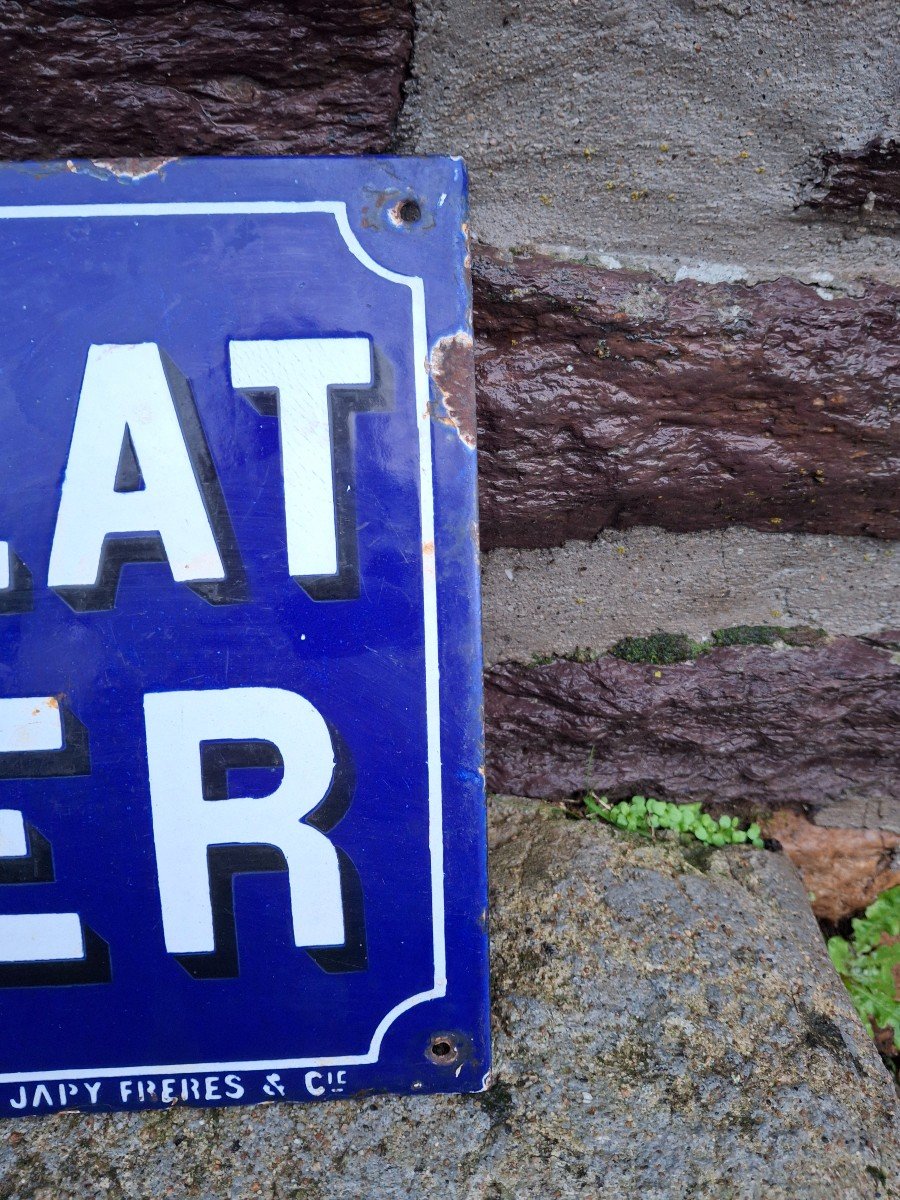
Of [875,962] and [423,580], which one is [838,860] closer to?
[875,962]

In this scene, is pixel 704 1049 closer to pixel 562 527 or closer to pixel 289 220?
pixel 562 527

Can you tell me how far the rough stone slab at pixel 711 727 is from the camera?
0.72m

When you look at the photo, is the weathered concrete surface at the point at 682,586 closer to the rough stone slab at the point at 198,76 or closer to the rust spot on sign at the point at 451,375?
the rust spot on sign at the point at 451,375

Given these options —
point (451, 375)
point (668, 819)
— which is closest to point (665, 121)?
point (451, 375)

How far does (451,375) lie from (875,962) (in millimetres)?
725

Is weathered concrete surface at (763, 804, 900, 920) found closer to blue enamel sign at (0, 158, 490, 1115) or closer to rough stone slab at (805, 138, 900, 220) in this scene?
blue enamel sign at (0, 158, 490, 1115)

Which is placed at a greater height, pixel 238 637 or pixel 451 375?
pixel 451 375

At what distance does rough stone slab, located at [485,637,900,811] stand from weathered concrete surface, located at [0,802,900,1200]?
13 centimetres

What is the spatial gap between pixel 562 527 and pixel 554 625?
0.31ft

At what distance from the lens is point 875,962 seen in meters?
0.77

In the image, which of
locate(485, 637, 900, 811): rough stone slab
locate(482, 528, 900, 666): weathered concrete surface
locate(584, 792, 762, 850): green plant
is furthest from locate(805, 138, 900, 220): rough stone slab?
locate(584, 792, 762, 850): green plant

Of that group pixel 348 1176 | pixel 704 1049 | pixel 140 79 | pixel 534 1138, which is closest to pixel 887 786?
pixel 704 1049

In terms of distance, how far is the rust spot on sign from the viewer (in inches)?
20.7

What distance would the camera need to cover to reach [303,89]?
0.55 meters
